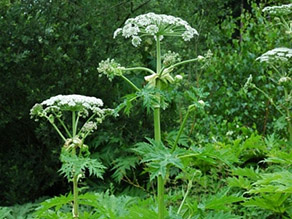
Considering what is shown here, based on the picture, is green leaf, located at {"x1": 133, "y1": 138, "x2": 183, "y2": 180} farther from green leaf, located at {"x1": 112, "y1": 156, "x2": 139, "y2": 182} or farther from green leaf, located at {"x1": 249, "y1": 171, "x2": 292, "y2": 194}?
→ green leaf, located at {"x1": 112, "y1": 156, "x2": 139, "y2": 182}

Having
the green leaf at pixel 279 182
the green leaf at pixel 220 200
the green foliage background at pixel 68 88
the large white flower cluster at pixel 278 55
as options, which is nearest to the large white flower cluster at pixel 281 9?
the large white flower cluster at pixel 278 55

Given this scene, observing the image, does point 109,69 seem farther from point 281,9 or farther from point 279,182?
point 281,9

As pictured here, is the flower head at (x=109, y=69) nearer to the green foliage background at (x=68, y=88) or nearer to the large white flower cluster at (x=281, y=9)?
the large white flower cluster at (x=281, y=9)

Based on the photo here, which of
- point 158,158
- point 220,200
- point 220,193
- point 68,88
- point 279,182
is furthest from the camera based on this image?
point 68,88

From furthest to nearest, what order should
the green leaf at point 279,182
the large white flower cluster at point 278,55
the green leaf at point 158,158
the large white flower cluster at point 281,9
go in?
1. the large white flower cluster at point 281,9
2. the large white flower cluster at point 278,55
3. the green leaf at point 279,182
4. the green leaf at point 158,158

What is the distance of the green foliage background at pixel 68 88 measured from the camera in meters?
5.09

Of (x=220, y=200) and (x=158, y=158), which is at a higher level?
(x=158, y=158)

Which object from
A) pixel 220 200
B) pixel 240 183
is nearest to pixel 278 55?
pixel 240 183

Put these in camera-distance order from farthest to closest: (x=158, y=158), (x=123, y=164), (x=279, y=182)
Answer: (x=123, y=164), (x=279, y=182), (x=158, y=158)

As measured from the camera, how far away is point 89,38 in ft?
17.9

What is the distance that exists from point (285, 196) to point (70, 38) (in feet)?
10.6

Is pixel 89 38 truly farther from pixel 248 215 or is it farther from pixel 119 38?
pixel 248 215

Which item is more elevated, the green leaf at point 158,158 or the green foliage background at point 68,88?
the green leaf at point 158,158

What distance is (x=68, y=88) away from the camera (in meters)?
5.20
